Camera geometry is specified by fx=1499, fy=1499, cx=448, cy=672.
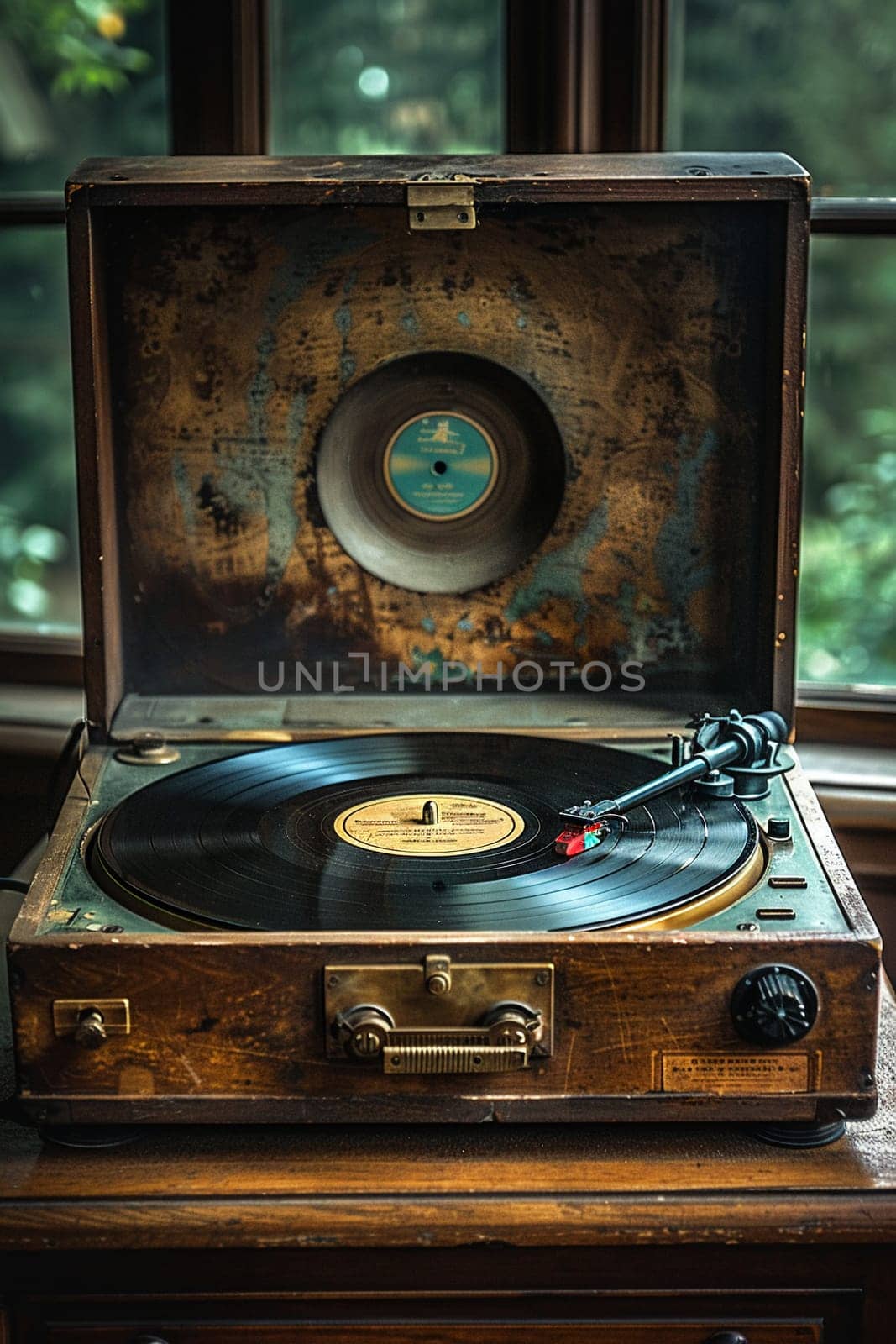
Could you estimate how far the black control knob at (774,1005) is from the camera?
123 cm

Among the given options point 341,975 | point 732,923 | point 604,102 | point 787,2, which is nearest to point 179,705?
point 341,975

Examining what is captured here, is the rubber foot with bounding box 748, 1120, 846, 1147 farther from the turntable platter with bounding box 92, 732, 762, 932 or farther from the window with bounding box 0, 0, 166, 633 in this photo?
the window with bounding box 0, 0, 166, 633

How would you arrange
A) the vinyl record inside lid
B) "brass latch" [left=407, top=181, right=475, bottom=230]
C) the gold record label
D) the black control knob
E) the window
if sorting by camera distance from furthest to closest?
1. the window
2. the vinyl record inside lid
3. "brass latch" [left=407, top=181, right=475, bottom=230]
4. the gold record label
5. the black control knob

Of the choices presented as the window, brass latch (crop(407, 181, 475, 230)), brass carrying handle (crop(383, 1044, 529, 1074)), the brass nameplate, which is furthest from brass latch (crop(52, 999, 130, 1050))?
the window

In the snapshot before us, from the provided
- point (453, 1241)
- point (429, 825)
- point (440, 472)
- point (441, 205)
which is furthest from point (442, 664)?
point (453, 1241)

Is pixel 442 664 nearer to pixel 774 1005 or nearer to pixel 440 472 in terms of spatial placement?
pixel 440 472

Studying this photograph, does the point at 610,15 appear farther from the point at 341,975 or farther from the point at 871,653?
the point at 341,975

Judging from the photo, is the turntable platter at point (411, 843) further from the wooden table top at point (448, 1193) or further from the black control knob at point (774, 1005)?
the wooden table top at point (448, 1193)

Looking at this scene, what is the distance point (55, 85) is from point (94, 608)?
0.94 meters

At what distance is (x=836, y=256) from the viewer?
2.05m

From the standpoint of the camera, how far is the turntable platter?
51.8 inches

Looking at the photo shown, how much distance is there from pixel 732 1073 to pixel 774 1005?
0.08 metres

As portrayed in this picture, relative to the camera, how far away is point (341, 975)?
124 cm

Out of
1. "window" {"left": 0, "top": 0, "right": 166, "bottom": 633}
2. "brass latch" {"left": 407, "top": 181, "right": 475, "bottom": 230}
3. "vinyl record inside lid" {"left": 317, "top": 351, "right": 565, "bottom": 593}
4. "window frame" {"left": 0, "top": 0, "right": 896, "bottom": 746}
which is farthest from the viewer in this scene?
"window" {"left": 0, "top": 0, "right": 166, "bottom": 633}
